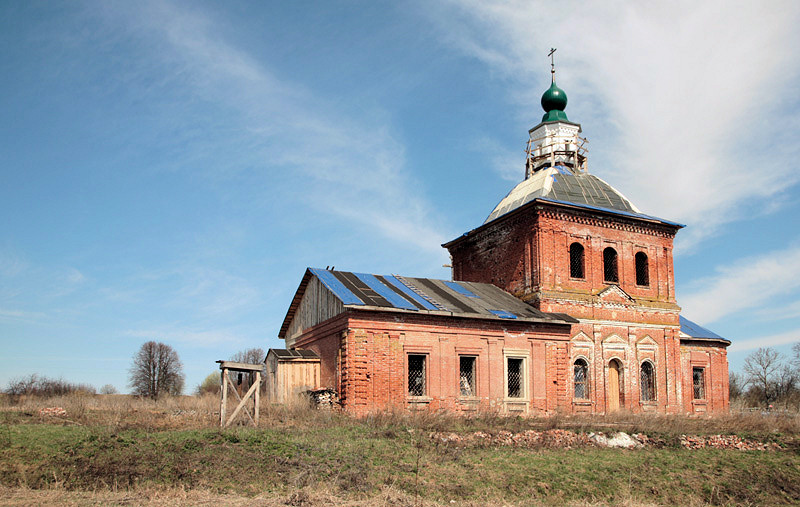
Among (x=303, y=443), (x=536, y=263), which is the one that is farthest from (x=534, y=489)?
(x=536, y=263)

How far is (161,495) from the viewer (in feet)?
34.8

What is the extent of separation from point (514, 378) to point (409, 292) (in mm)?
4280

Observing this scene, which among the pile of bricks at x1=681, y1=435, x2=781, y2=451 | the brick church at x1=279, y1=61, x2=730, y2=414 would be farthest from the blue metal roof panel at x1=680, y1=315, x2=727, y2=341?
the pile of bricks at x1=681, y1=435, x2=781, y2=451

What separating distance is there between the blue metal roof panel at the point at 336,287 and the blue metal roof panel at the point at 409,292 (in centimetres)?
208

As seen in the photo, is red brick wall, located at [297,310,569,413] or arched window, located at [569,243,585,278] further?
arched window, located at [569,243,585,278]

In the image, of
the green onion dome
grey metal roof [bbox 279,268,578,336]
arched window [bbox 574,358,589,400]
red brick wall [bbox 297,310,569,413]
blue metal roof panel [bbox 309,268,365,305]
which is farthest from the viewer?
the green onion dome

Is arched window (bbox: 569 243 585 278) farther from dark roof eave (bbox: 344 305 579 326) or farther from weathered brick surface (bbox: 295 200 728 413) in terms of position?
dark roof eave (bbox: 344 305 579 326)

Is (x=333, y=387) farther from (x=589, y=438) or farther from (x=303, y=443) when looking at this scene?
(x=589, y=438)

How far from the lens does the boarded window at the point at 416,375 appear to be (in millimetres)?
19688

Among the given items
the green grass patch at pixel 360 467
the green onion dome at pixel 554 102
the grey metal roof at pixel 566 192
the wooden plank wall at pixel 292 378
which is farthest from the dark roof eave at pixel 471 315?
the green onion dome at pixel 554 102

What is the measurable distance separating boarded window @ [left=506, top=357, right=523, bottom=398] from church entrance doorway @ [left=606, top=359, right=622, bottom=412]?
4.48 meters

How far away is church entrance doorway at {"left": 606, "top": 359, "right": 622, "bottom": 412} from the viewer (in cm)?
2403

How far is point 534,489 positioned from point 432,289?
1073 centimetres

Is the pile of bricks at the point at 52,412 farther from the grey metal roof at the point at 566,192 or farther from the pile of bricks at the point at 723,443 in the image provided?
the grey metal roof at the point at 566,192
